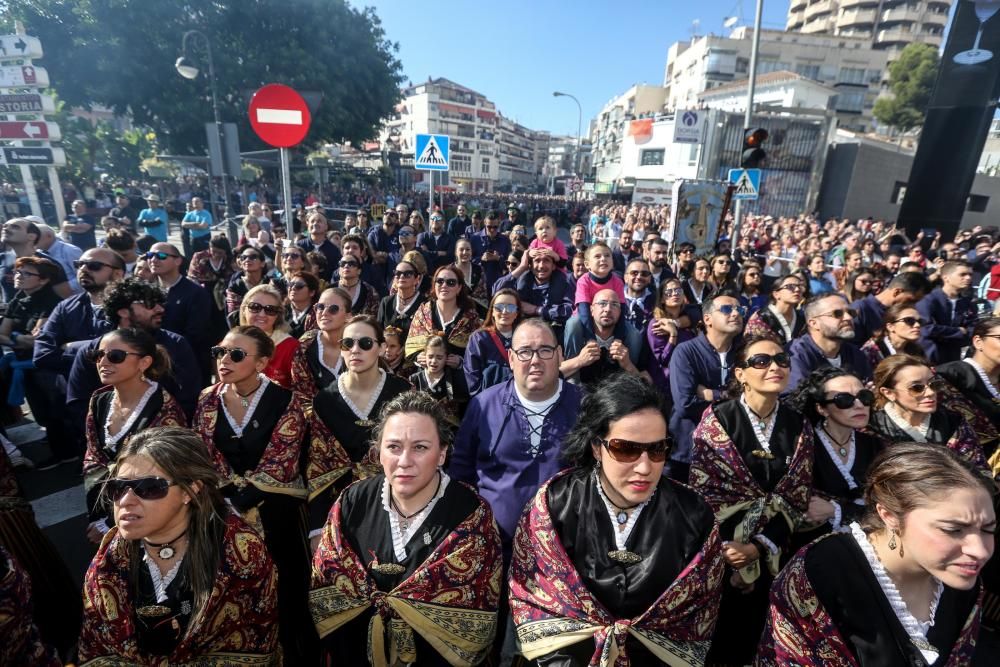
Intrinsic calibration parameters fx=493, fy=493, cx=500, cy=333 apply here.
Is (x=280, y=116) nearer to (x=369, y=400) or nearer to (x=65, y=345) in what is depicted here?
(x=65, y=345)

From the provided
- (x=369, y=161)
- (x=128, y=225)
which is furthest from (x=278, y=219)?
(x=369, y=161)

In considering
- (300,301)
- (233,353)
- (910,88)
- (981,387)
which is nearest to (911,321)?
(981,387)

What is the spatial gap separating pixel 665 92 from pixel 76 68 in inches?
2451

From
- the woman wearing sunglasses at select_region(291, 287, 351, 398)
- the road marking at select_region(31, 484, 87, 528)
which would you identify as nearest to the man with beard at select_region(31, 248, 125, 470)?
the road marking at select_region(31, 484, 87, 528)

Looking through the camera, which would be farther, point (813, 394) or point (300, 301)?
point (300, 301)

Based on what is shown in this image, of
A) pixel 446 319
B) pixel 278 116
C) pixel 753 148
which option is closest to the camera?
pixel 446 319

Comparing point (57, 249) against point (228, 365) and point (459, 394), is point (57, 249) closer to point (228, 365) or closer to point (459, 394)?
point (228, 365)

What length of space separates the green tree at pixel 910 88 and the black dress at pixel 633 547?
50413 mm

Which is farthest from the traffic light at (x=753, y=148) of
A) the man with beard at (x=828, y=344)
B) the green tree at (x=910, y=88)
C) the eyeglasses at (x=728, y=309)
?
the green tree at (x=910, y=88)

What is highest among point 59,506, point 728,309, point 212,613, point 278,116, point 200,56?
point 200,56

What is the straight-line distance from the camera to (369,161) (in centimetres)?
7144

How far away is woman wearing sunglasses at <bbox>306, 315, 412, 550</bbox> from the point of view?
302cm

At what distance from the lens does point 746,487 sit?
266cm

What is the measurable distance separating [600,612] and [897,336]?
12.6ft
